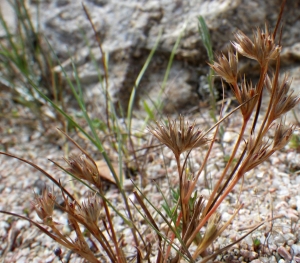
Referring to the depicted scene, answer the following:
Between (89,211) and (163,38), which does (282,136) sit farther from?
(163,38)

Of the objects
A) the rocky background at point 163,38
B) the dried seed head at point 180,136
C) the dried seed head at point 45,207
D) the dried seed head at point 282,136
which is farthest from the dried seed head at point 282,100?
the rocky background at point 163,38

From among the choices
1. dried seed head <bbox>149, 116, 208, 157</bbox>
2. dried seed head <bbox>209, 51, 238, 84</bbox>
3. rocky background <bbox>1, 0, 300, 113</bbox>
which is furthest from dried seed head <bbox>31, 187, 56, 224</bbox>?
rocky background <bbox>1, 0, 300, 113</bbox>

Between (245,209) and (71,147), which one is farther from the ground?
(71,147)

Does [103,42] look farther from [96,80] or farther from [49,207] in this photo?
[49,207]

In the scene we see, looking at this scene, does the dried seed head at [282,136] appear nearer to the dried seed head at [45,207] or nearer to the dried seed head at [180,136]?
the dried seed head at [180,136]

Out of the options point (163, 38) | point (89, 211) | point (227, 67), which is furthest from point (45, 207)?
point (163, 38)

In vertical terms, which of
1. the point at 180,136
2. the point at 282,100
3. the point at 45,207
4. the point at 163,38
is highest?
the point at 163,38

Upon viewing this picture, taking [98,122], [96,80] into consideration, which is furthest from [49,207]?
[96,80]

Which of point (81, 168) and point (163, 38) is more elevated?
point (163, 38)

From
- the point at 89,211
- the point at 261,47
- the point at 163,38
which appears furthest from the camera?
the point at 163,38
